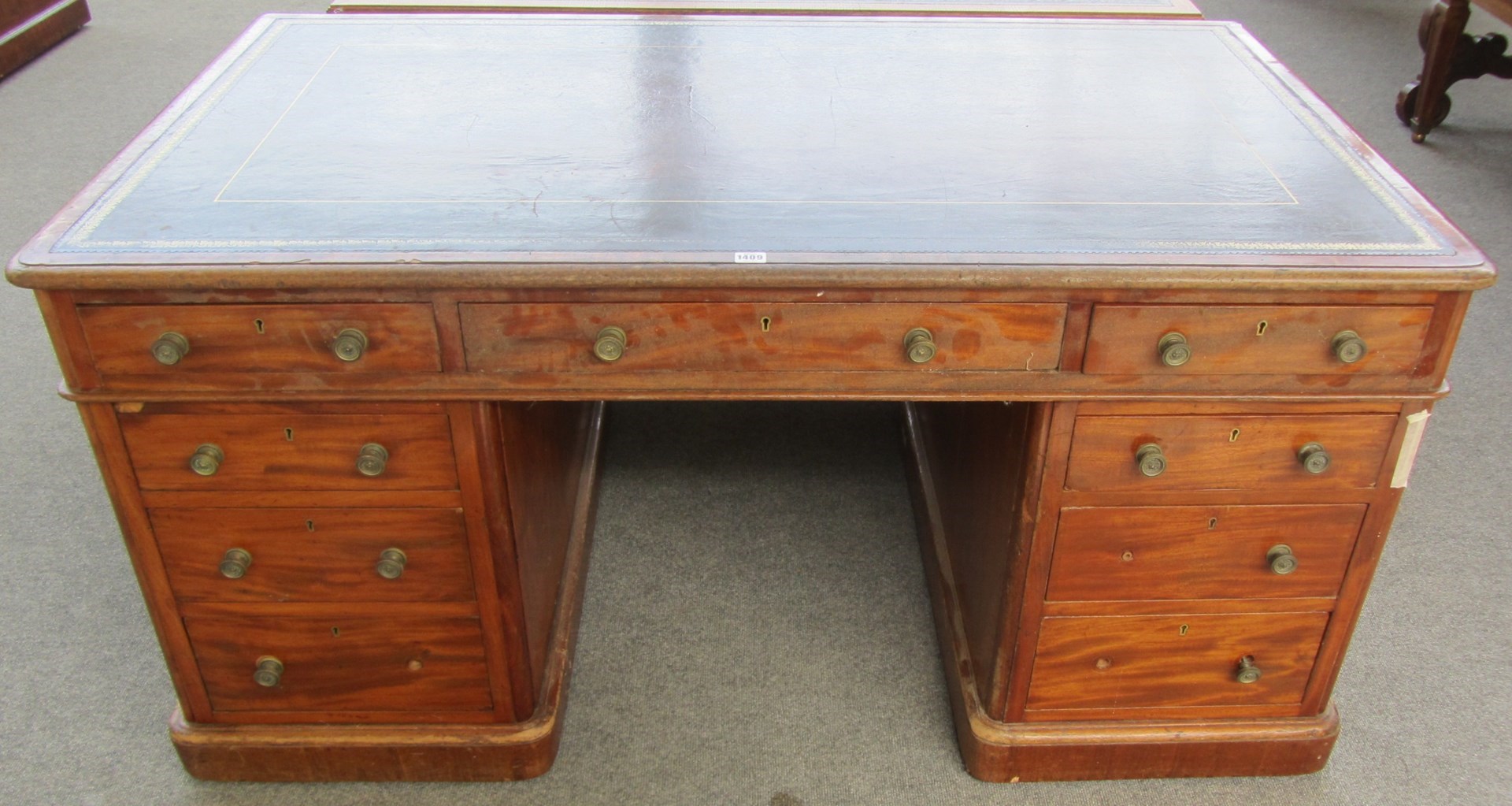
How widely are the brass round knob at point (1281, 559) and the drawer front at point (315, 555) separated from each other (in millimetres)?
1034

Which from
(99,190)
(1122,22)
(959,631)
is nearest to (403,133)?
(99,190)

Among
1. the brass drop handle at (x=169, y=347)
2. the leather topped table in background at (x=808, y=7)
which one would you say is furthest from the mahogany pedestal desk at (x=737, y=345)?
the leather topped table in background at (x=808, y=7)

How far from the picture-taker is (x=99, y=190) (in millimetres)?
1432

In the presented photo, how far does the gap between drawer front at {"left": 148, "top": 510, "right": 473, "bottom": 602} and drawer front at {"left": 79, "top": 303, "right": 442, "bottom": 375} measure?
228 millimetres

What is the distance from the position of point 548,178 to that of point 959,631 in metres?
0.92

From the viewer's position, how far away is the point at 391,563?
1525 mm

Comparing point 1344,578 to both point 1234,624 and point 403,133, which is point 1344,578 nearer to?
point 1234,624

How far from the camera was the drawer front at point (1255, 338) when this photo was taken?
1.34 meters

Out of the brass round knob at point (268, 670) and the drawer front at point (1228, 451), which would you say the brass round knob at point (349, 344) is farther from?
the drawer front at point (1228, 451)

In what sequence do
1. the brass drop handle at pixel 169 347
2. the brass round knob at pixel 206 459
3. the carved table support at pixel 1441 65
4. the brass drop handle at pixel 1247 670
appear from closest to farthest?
the brass drop handle at pixel 169 347 → the brass round knob at pixel 206 459 → the brass drop handle at pixel 1247 670 → the carved table support at pixel 1441 65

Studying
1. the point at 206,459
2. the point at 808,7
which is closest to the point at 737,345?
the point at 206,459

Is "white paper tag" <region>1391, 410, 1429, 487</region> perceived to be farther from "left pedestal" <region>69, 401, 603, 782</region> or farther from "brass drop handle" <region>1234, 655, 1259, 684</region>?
"left pedestal" <region>69, 401, 603, 782</region>

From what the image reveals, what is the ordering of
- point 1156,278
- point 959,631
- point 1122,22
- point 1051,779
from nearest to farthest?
point 1156,278 → point 1051,779 → point 959,631 → point 1122,22

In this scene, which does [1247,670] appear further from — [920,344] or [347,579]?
[347,579]
